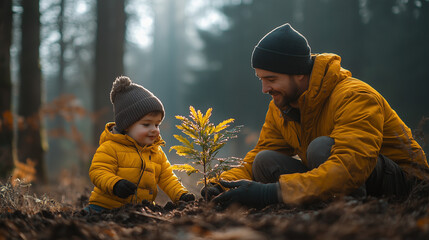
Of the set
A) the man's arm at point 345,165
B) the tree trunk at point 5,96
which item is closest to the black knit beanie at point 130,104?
the man's arm at point 345,165

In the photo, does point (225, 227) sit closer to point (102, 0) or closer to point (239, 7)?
point (102, 0)

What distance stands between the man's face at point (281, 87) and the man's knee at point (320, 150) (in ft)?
2.03

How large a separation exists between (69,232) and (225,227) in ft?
2.56

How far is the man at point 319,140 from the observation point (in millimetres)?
2617

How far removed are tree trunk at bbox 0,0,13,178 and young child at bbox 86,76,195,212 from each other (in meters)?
3.43

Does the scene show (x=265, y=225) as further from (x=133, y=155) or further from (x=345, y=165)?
(x=133, y=155)

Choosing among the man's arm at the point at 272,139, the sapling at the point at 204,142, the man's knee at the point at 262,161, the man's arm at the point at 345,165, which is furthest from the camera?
the man's arm at the point at 272,139

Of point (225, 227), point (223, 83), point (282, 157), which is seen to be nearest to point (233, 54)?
point (223, 83)

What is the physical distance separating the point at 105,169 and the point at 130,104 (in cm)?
69

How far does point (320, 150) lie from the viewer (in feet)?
9.45

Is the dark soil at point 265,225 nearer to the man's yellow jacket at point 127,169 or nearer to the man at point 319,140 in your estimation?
the man at point 319,140

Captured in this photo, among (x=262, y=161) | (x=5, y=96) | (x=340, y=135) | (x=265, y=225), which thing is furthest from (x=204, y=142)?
(x=5, y=96)

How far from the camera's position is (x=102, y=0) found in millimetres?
9281

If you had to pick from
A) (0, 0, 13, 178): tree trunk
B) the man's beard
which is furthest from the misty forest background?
the man's beard
